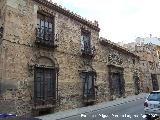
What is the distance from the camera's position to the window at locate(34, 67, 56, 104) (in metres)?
14.0

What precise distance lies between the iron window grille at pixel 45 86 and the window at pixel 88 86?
145 inches

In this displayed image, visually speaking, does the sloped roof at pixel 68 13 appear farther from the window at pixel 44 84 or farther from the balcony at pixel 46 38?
the window at pixel 44 84

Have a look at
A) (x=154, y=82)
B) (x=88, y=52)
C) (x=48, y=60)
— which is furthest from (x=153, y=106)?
(x=154, y=82)

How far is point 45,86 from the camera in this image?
48.1 ft

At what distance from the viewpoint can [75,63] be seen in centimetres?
1761

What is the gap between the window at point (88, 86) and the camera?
1836 centimetres

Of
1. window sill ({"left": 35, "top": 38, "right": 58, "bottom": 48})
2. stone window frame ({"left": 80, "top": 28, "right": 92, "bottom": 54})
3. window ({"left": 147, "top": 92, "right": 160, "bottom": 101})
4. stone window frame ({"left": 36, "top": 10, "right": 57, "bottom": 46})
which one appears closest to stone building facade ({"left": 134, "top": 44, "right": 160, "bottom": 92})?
stone window frame ({"left": 80, "top": 28, "right": 92, "bottom": 54})

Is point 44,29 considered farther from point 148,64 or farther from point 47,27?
point 148,64

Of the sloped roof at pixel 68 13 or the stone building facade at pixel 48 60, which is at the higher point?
the sloped roof at pixel 68 13

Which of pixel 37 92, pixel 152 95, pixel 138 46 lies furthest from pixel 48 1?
pixel 138 46

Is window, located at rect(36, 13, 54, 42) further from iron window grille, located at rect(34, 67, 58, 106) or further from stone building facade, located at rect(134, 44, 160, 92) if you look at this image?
stone building facade, located at rect(134, 44, 160, 92)

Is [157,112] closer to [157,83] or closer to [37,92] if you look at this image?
[37,92]

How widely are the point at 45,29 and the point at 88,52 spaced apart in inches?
206

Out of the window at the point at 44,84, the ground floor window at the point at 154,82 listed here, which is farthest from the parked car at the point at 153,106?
the ground floor window at the point at 154,82
